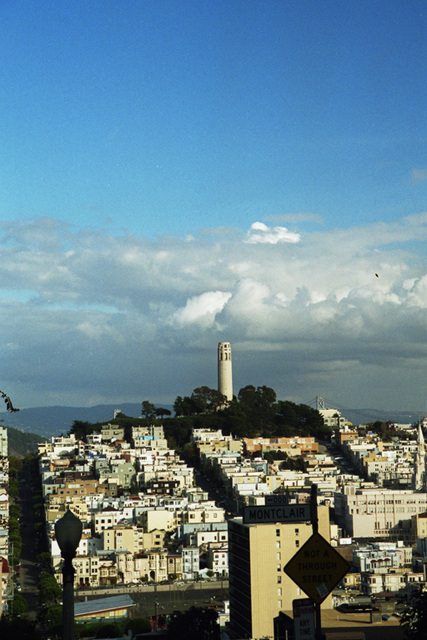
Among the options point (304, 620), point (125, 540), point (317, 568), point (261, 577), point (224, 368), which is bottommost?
point (125, 540)

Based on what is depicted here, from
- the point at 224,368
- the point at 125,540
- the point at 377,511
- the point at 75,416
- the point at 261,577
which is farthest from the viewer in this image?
the point at 75,416

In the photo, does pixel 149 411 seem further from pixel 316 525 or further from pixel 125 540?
pixel 316 525

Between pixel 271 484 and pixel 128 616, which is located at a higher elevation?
pixel 271 484

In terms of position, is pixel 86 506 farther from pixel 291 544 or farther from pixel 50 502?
pixel 291 544

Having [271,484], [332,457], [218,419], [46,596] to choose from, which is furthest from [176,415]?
[46,596]

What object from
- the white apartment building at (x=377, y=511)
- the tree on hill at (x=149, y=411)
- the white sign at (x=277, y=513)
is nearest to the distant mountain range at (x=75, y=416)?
the tree on hill at (x=149, y=411)

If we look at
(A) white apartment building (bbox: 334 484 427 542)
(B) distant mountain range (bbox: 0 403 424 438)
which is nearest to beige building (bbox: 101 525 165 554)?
(A) white apartment building (bbox: 334 484 427 542)

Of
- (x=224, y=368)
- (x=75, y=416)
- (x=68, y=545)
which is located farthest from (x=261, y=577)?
(x=75, y=416)
